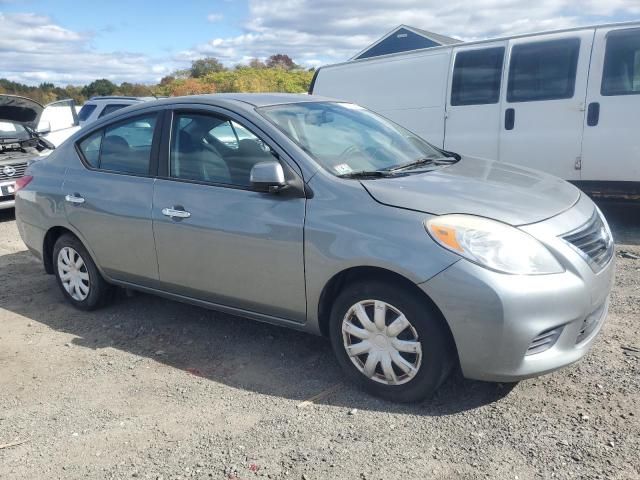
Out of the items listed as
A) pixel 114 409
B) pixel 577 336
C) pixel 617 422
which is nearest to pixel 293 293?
pixel 114 409

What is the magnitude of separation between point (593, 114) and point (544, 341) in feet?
14.0

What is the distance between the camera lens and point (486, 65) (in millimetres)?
7098

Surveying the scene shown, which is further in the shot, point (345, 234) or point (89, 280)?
point (89, 280)

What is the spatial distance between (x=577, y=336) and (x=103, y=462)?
2.39m

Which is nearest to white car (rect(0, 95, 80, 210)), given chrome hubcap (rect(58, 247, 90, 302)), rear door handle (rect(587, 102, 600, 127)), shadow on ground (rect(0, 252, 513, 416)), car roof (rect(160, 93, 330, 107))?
shadow on ground (rect(0, 252, 513, 416))

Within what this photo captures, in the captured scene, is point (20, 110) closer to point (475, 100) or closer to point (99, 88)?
point (475, 100)

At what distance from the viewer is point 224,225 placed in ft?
12.2

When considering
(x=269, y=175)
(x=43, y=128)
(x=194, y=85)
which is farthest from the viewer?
(x=194, y=85)

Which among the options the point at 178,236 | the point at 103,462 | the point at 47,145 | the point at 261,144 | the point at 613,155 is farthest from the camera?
the point at 47,145

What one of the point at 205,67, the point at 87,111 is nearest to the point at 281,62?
the point at 205,67

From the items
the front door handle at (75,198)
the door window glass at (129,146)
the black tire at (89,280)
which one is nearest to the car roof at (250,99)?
the door window glass at (129,146)

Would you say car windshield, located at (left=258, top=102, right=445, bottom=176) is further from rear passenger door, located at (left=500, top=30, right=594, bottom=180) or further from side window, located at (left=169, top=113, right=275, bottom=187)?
rear passenger door, located at (left=500, top=30, right=594, bottom=180)

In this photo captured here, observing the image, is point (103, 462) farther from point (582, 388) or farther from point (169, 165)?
point (582, 388)

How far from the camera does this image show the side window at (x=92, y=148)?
15.3 feet
